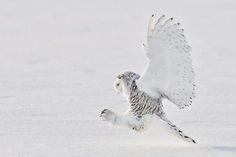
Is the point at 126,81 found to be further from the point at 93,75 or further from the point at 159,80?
the point at 93,75

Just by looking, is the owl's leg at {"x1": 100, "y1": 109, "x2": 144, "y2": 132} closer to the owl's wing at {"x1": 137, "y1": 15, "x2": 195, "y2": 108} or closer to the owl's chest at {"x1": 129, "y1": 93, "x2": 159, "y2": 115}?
the owl's chest at {"x1": 129, "y1": 93, "x2": 159, "y2": 115}

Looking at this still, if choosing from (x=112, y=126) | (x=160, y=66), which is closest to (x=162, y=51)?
(x=160, y=66)

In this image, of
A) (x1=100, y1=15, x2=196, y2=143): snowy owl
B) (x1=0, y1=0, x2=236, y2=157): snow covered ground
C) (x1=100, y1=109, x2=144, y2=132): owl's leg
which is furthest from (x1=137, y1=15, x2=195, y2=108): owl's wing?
(x1=0, y1=0, x2=236, y2=157): snow covered ground

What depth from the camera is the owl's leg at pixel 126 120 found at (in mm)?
4457

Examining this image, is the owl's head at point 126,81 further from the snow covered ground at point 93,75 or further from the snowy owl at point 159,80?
the snow covered ground at point 93,75

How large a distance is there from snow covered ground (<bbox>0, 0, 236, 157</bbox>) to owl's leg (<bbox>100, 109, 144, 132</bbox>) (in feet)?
0.25

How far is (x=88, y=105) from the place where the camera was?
18.5ft

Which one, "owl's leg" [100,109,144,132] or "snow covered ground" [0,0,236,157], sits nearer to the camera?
"snow covered ground" [0,0,236,157]

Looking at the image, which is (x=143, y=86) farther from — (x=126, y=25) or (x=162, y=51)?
(x=126, y=25)

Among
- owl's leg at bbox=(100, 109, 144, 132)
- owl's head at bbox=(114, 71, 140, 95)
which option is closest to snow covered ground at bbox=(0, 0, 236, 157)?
owl's leg at bbox=(100, 109, 144, 132)

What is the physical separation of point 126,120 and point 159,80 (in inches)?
12.7

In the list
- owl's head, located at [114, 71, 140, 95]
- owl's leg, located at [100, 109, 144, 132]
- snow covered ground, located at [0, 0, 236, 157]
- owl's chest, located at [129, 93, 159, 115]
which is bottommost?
snow covered ground, located at [0, 0, 236, 157]

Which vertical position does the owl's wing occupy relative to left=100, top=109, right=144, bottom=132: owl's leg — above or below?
above

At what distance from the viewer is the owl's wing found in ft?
13.9
